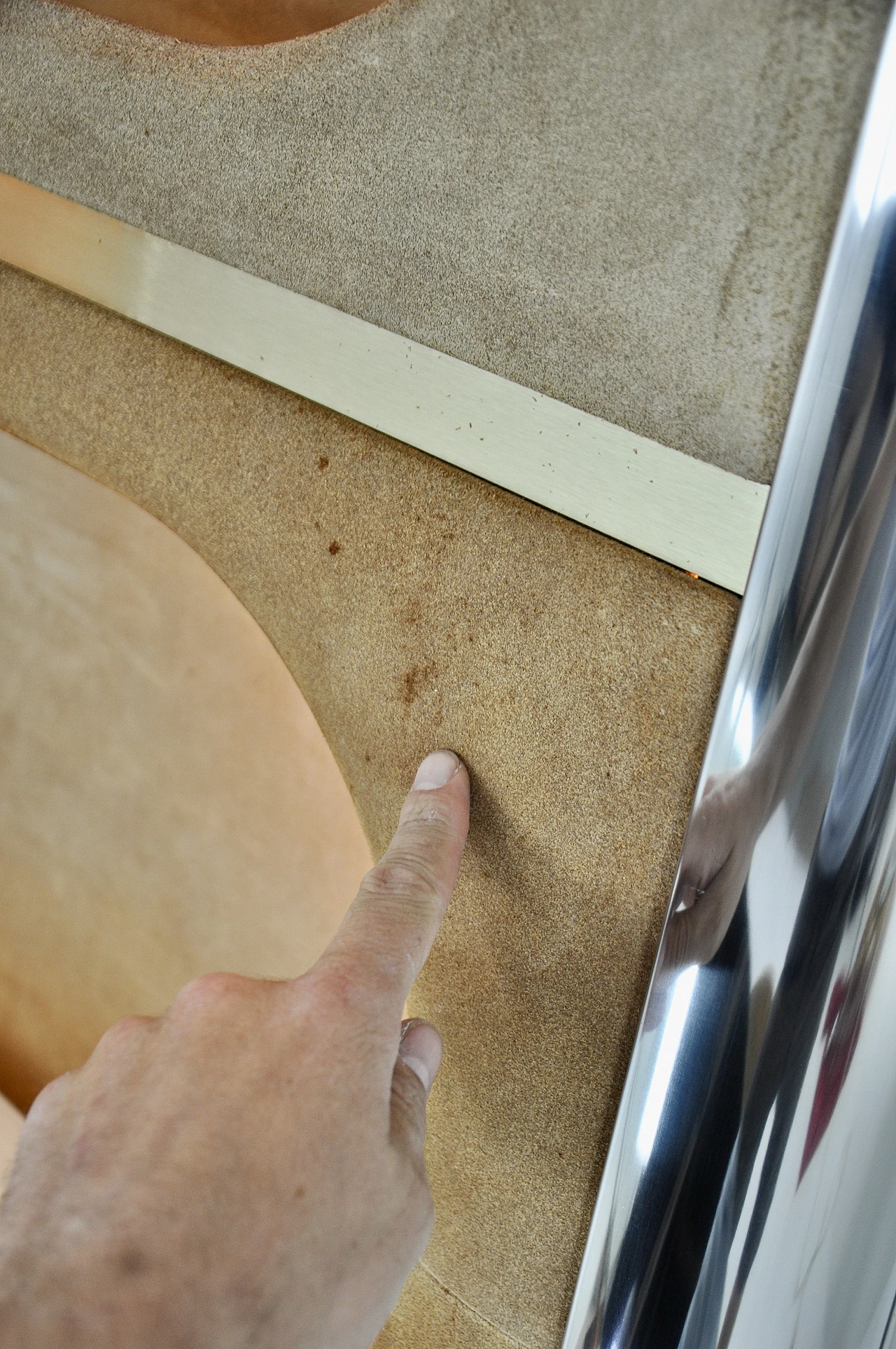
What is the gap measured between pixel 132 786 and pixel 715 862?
0.78 metres

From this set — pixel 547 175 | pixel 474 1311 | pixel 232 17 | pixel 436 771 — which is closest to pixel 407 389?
pixel 547 175

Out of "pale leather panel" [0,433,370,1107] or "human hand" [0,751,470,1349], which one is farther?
"pale leather panel" [0,433,370,1107]

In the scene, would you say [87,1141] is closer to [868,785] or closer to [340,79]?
[868,785]

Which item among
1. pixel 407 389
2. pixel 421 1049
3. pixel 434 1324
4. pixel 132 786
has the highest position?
pixel 407 389

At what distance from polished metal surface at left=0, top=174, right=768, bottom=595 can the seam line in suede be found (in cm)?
70

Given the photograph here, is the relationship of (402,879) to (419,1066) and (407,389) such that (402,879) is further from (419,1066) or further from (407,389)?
(407,389)

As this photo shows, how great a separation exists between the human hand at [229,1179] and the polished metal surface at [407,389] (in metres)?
0.39

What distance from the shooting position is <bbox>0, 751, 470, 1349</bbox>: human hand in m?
0.38

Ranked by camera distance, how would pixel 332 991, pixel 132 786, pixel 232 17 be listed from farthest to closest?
pixel 132 786 < pixel 232 17 < pixel 332 991

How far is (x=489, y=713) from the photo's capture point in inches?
30.4

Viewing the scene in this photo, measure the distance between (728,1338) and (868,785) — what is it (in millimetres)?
312

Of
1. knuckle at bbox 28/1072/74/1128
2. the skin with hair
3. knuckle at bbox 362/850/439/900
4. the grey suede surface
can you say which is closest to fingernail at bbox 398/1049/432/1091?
knuckle at bbox 362/850/439/900

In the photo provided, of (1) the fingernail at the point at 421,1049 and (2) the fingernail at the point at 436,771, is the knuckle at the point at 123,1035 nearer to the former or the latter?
(1) the fingernail at the point at 421,1049

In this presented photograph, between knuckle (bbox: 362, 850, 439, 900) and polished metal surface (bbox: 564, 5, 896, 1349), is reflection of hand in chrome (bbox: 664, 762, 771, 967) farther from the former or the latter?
knuckle (bbox: 362, 850, 439, 900)
